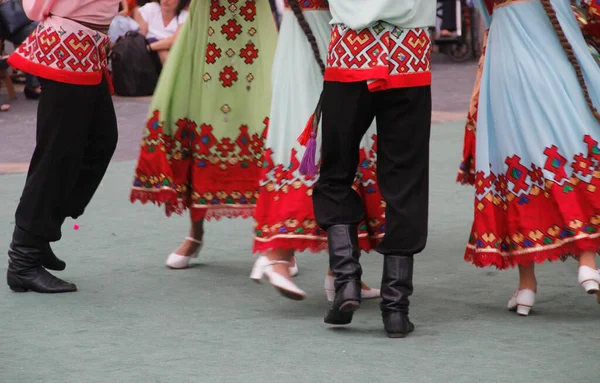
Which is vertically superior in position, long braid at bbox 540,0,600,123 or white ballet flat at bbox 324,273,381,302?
long braid at bbox 540,0,600,123

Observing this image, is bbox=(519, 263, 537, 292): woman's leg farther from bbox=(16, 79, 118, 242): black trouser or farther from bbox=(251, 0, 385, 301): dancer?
bbox=(16, 79, 118, 242): black trouser

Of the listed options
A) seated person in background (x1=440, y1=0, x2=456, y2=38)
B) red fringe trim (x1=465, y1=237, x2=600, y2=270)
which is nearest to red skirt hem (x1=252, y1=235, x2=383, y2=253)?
red fringe trim (x1=465, y1=237, x2=600, y2=270)

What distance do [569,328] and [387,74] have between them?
1058mm

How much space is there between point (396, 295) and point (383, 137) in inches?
20.9

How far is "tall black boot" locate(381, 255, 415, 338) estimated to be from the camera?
12.2 ft

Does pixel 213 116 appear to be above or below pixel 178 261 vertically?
above

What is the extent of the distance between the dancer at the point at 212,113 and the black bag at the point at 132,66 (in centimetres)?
663

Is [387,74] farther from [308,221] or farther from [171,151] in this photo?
[171,151]

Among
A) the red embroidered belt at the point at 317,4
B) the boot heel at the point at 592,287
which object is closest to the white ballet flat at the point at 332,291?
the boot heel at the point at 592,287

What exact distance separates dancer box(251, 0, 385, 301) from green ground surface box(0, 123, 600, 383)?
0.85 feet

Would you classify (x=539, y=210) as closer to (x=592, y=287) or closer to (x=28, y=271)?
(x=592, y=287)

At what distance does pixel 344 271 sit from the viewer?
12.3 ft

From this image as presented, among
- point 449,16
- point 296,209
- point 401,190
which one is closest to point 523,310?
point 401,190

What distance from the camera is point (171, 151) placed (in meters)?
4.80
